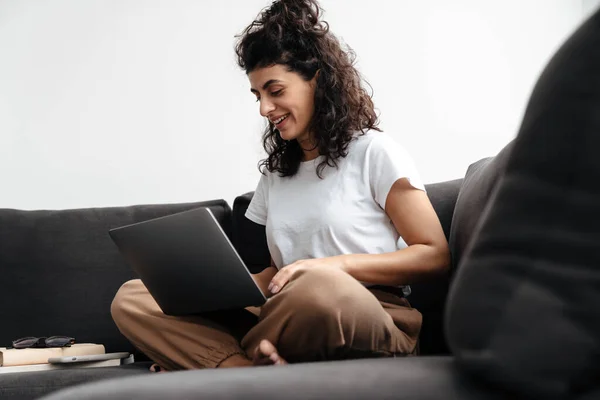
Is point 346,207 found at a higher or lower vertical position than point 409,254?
higher

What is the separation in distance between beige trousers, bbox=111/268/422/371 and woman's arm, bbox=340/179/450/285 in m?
0.08

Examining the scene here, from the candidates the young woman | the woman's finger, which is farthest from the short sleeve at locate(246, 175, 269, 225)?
the woman's finger

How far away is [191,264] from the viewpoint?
122 cm

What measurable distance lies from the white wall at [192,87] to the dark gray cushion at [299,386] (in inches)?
73.5

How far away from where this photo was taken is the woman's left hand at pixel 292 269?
124 cm

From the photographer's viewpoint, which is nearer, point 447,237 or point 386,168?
point 386,168

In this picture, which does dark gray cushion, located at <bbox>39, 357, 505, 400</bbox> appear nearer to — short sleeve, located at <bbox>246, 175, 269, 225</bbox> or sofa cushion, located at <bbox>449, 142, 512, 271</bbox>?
sofa cushion, located at <bbox>449, 142, 512, 271</bbox>

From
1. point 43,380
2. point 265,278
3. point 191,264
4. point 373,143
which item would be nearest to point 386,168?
point 373,143

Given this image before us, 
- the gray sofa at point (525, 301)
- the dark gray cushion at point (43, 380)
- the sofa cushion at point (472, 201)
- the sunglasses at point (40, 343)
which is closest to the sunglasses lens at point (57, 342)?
the sunglasses at point (40, 343)

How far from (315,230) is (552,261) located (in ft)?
3.76

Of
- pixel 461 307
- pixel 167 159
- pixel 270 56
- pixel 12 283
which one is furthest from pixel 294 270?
pixel 167 159

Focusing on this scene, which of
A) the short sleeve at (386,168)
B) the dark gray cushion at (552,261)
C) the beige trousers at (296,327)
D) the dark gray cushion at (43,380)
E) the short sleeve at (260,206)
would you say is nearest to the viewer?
the dark gray cushion at (552,261)

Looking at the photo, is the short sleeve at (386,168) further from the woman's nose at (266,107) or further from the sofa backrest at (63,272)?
the sofa backrest at (63,272)

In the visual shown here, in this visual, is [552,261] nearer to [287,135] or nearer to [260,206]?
[287,135]
